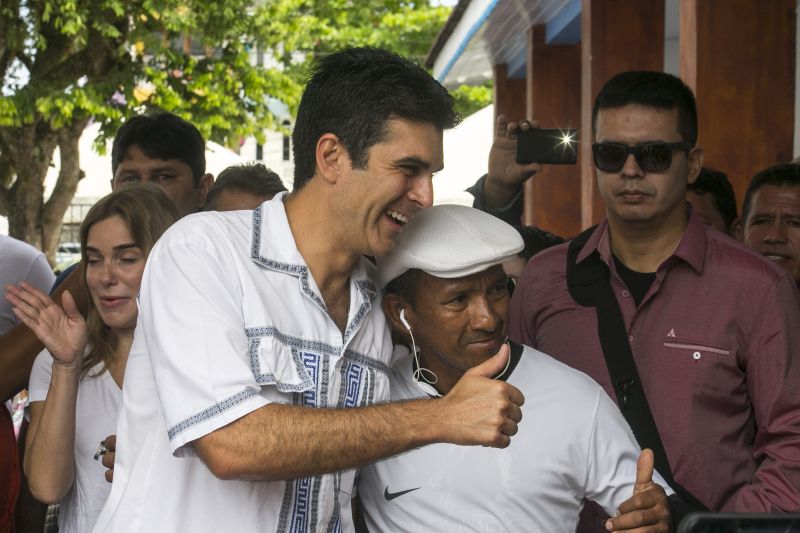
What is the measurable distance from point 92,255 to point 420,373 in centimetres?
124

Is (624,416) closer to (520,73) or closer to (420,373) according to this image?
(420,373)

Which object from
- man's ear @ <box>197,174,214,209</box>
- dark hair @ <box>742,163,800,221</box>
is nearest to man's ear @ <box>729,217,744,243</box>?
dark hair @ <box>742,163,800,221</box>

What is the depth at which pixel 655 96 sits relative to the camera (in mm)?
3684

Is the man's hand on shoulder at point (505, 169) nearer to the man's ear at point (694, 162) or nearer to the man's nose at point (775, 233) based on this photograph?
the man's ear at point (694, 162)

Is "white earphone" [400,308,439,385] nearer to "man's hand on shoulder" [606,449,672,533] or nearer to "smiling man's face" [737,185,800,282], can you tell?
"man's hand on shoulder" [606,449,672,533]

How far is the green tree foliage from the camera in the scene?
587 inches

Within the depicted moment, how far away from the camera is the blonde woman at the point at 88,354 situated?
11.2ft

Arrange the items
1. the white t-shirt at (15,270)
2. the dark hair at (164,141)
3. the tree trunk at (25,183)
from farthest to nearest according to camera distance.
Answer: the tree trunk at (25,183), the dark hair at (164,141), the white t-shirt at (15,270)

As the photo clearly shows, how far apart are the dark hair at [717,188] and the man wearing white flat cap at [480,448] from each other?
6.09 feet

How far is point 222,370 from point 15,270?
2506 mm

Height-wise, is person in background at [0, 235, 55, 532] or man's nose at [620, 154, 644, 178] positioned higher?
man's nose at [620, 154, 644, 178]

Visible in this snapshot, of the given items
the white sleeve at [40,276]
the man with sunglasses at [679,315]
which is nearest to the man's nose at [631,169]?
the man with sunglasses at [679,315]

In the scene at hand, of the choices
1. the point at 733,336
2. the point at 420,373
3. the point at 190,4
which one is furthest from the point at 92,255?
the point at 190,4

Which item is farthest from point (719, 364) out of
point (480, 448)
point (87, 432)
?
point (87, 432)
